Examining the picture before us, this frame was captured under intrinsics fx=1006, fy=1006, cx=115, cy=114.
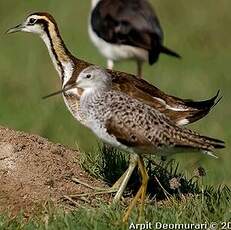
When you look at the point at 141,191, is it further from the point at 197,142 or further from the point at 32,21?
the point at 32,21

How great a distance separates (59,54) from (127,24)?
4.63m

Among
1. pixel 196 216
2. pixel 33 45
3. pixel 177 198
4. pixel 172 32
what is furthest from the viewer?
pixel 172 32

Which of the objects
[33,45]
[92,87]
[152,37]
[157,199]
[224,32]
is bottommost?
[224,32]

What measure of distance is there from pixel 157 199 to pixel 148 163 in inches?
15.1

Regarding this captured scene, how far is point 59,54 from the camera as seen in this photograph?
685cm

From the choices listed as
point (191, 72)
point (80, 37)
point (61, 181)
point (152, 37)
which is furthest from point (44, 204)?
point (80, 37)

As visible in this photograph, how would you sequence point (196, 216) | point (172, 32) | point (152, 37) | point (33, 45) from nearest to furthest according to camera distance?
point (196, 216), point (152, 37), point (33, 45), point (172, 32)

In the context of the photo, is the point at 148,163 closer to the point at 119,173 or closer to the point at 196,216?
the point at 119,173

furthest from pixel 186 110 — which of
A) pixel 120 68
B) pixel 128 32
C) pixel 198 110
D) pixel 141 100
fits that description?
pixel 120 68

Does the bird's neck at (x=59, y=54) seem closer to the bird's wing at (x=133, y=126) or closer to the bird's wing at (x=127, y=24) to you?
the bird's wing at (x=133, y=126)

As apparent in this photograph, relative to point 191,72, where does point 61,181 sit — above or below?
above

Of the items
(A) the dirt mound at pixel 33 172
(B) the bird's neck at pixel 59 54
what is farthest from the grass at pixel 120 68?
(B) the bird's neck at pixel 59 54

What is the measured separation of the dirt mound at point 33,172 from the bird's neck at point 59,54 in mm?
492

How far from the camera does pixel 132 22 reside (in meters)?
11.4
